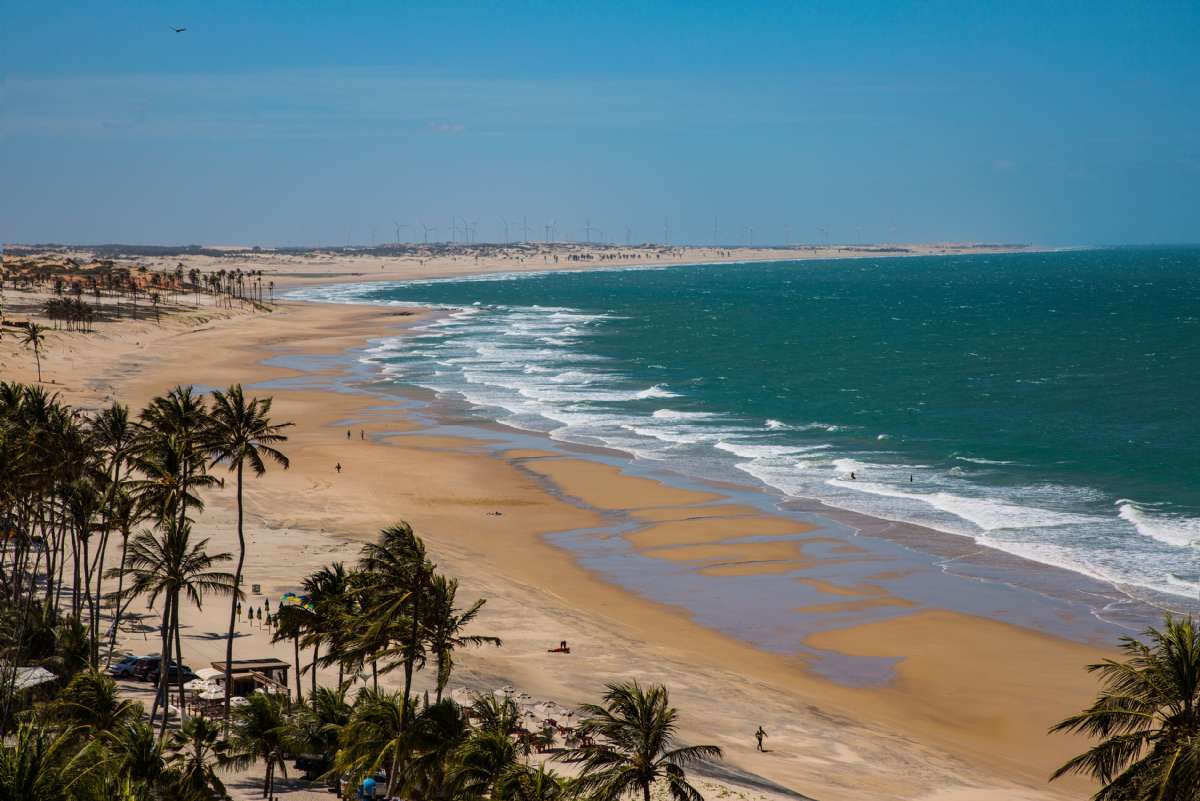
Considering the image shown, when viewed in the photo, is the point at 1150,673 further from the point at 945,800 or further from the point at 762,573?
the point at 762,573

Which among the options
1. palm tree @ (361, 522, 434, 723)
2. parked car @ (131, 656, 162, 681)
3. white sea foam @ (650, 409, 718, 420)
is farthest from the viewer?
white sea foam @ (650, 409, 718, 420)

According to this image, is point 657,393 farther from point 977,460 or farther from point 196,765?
point 196,765

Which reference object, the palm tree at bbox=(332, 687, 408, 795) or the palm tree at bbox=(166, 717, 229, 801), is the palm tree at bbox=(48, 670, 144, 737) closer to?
the palm tree at bbox=(166, 717, 229, 801)

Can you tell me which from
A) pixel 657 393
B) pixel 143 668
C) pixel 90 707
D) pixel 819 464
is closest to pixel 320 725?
pixel 90 707

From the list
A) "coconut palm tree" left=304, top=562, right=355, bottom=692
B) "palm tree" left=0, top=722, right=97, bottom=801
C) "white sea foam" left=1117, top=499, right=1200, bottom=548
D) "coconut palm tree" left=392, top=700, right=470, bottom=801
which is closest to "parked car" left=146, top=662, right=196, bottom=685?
"coconut palm tree" left=304, top=562, right=355, bottom=692

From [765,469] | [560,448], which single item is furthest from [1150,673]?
[560,448]

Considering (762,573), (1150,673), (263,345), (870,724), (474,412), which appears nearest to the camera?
(1150,673)

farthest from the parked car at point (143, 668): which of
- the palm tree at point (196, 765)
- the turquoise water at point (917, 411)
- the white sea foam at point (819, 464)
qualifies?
the white sea foam at point (819, 464)
